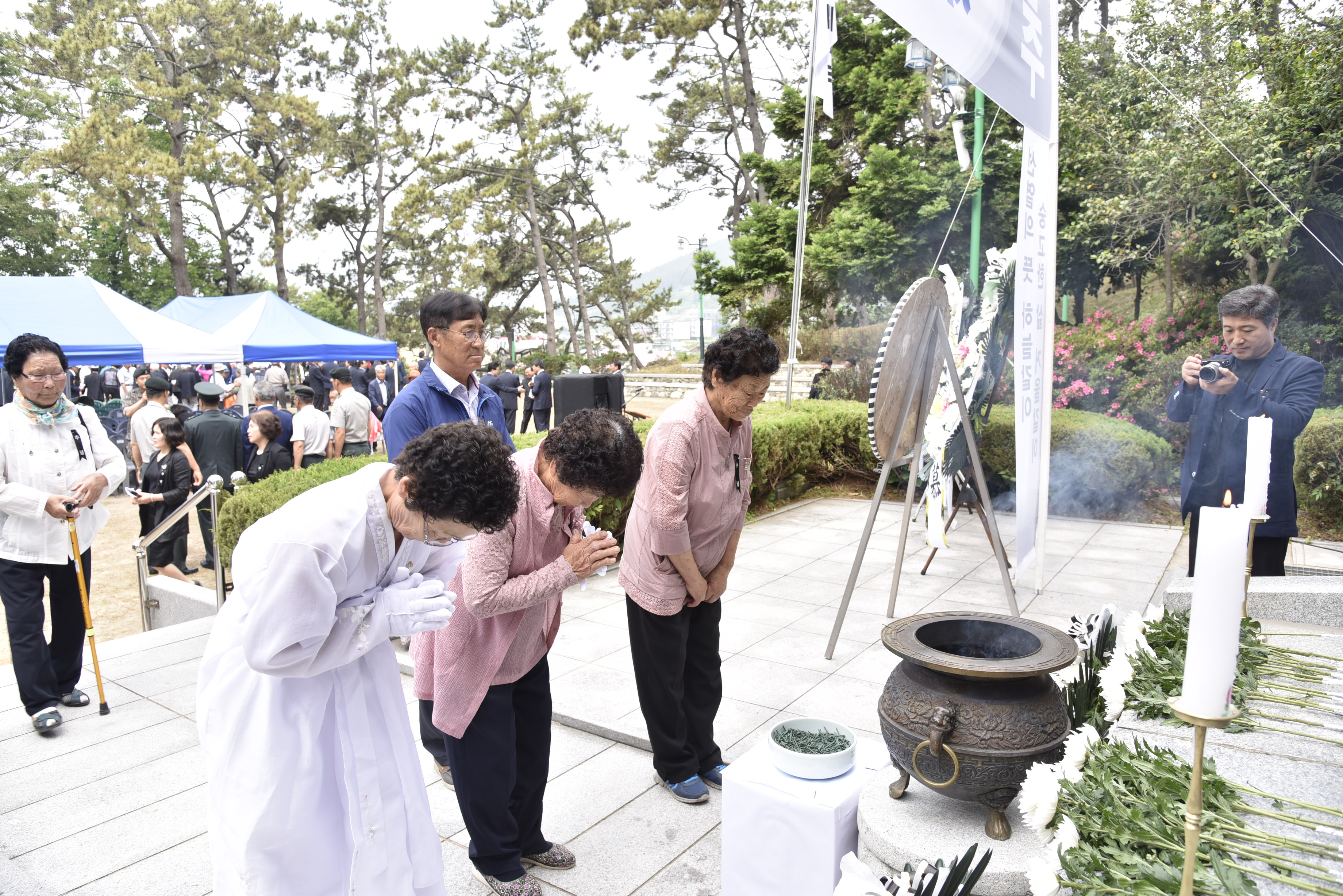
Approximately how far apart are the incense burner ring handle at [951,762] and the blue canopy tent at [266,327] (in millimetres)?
13178

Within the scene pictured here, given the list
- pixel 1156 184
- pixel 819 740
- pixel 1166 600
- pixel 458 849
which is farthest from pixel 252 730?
pixel 1156 184

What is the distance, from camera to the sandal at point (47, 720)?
3.92 meters

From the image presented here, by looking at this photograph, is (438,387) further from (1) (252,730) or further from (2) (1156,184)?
(2) (1156,184)

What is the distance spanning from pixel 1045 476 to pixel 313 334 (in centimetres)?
1266

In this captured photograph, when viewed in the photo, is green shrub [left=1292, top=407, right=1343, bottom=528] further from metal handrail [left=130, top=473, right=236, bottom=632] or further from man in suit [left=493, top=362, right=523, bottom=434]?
man in suit [left=493, top=362, right=523, bottom=434]

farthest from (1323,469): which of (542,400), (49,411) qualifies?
(542,400)

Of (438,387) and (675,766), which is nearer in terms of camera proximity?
(675,766)

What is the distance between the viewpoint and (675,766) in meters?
3.21

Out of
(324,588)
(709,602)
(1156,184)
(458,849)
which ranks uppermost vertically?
(1156,184)

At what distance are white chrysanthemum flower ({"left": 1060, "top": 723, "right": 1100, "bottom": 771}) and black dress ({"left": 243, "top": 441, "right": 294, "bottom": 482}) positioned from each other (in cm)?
674

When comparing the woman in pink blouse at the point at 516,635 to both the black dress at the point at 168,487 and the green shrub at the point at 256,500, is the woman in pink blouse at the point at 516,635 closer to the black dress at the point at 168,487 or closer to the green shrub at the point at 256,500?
the green shrub at the point at 256,500

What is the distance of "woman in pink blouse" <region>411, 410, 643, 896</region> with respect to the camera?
7.64 ft

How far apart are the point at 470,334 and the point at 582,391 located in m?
3.39

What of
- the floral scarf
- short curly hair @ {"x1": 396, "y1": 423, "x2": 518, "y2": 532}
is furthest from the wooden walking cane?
short curly hair @ {"x1": 396, "y1": 423, "x2": 518, "y2": 532}
